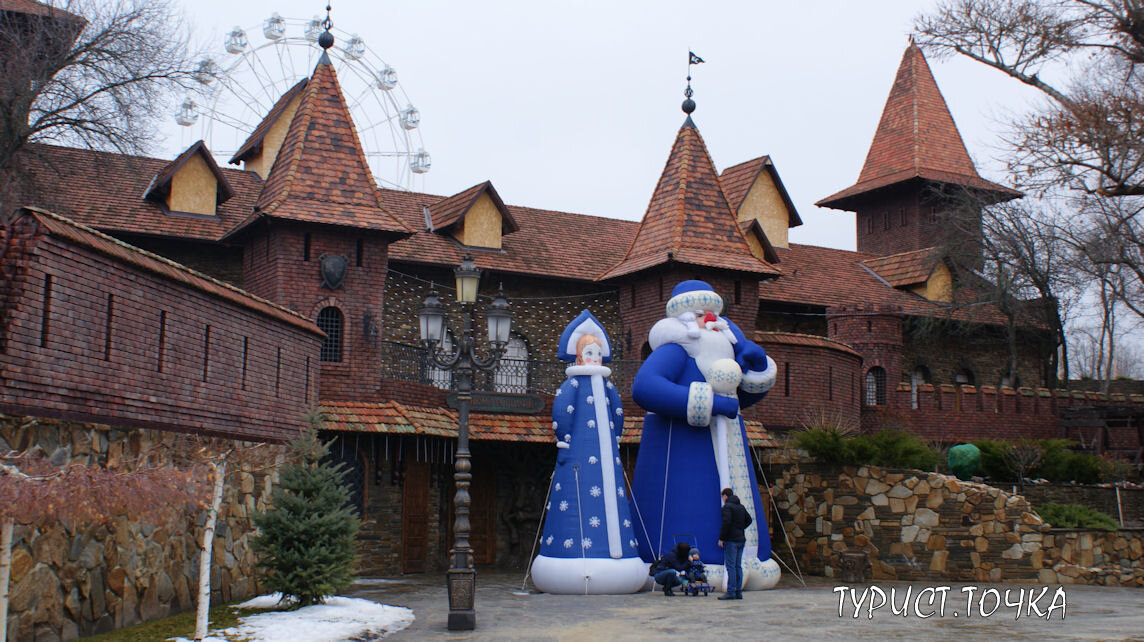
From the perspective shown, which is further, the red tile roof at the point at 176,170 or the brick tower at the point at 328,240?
the red tile roof at the point at 176,170

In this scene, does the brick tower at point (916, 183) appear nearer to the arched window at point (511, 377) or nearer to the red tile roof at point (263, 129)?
the arched window at point (511, 377)

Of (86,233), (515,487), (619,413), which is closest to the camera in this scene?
(86,233)

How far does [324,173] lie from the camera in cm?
1889

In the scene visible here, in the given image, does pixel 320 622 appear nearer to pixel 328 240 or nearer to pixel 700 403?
pixel 700 403

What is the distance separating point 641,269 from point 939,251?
456 inches

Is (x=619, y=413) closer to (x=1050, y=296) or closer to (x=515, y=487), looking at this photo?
(x=515, y=487)

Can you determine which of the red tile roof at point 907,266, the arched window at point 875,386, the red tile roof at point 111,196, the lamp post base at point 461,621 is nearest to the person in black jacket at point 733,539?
the lamp post base at point 461,621

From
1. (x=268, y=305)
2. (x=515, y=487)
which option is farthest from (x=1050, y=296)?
(x=268, y=305)

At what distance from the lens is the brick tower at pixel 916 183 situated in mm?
31828

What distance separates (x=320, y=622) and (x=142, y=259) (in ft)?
12.5

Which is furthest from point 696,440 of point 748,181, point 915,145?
point 915,145

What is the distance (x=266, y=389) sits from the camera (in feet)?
44.5

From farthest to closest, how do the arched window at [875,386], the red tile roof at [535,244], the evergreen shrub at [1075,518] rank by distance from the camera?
1. the arched window at [875,386]
2. the red tile roof at [535,244]
3. the evergreen shrub at [1075,518]

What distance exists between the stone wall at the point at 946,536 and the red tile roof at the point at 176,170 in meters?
12.1
